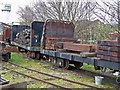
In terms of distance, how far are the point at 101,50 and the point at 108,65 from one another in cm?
61

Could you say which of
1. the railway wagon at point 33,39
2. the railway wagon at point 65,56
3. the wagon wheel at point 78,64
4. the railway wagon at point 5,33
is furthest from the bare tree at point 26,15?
the wagon wheel at point 78,64

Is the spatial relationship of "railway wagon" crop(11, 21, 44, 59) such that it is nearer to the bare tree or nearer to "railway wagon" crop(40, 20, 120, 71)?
"railway wagon" crop(40, 20, 120, 71)

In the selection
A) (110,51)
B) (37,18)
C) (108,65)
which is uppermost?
(37,18)

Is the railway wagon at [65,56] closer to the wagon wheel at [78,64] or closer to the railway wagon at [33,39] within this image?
the wagon wheel at [78,64]

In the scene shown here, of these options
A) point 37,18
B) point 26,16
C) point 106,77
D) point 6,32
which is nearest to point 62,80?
point 106,77

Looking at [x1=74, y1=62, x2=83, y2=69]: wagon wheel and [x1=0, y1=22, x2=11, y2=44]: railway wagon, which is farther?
[x1=0, y1=22, x2=11, y2=44]: railway wagon

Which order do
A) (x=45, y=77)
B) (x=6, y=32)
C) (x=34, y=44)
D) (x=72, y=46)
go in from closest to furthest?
(x=45, y=77), (x=72, y=46), (x=34, y=44), (x=6, y=32)

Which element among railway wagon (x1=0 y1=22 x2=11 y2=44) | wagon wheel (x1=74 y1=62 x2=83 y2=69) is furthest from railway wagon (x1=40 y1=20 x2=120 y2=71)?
railway wagon (x1=0 y1=22 x2=11 y2=44)

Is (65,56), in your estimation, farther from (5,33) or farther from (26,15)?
(26,15)

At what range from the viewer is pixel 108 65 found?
299 inches

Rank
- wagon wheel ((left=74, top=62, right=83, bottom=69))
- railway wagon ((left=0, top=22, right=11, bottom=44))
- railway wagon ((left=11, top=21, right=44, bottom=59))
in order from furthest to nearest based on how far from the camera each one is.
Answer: railway wagon ((left=0, top=22, right=11, bottom=44)) → railway wagon ((left=11, top=21, right=44, bottom=59)) → wagon wheel ((left=74, top=62, right=83, bottom=69))

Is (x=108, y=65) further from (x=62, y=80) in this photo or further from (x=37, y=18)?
(x=37, y=18)

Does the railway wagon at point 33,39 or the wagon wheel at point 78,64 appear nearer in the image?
the wagon wheel at point 78,64

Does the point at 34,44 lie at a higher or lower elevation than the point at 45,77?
higher
